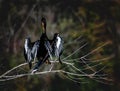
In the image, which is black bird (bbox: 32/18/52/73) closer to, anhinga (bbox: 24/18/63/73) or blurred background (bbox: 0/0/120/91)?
anhinga (bbox: 24/18/63/73)

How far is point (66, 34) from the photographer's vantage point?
583 centimetres

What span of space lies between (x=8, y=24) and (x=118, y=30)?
1.24m

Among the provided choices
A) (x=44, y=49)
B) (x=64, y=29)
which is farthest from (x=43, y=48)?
(x=64, y=29)

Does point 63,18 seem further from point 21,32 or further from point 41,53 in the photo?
point 41,53

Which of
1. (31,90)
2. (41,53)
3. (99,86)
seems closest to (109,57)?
(99,86)

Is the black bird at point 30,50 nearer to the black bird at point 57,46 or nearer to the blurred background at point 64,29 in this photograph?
the black bird at point 57,46

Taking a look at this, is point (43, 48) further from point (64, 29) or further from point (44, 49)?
point (64, 29)

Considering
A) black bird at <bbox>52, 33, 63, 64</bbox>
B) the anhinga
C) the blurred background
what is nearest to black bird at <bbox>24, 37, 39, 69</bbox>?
the anhinga

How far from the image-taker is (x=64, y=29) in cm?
593

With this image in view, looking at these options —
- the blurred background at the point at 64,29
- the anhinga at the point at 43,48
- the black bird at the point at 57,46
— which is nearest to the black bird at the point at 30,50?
the anhinga at the point at 43,48

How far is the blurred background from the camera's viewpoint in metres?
5.63

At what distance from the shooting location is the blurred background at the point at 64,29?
5629mm

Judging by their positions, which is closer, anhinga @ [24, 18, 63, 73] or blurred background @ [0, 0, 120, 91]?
anhinga @ [24, 18, 63, 73]

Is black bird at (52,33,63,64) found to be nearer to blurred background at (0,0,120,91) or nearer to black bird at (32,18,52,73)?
black bird at (32,18,52,73)
